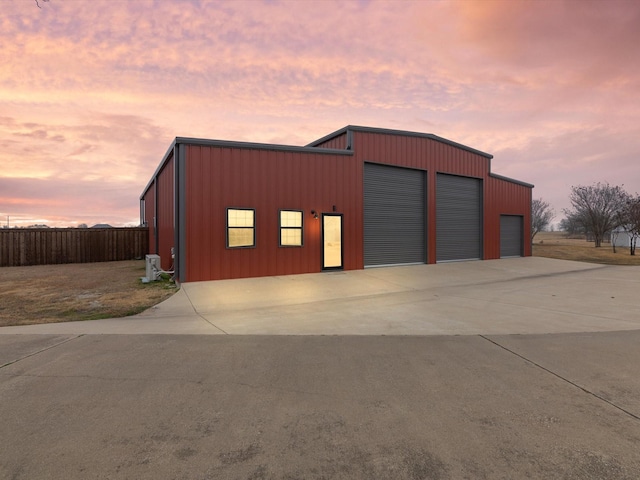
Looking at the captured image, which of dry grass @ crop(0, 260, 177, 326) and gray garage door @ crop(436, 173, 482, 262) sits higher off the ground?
gray garage door @ crop(436, 173, 482, 262)

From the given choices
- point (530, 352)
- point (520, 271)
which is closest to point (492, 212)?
point (520, 271)

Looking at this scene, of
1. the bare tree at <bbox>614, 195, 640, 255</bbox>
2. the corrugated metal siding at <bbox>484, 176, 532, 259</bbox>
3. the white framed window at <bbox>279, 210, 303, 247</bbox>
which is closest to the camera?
the white framed window at <bbox>279, 210, 303, 247</bbox>

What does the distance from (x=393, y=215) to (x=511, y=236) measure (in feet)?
34.6

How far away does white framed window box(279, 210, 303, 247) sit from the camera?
1312cm

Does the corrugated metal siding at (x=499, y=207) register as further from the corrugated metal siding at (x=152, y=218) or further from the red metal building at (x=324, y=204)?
the corrugated metal siding at (x=152, y=218)

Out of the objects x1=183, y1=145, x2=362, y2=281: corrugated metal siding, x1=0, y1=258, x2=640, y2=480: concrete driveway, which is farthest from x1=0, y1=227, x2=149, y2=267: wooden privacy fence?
x1=0, y1=258, x2=640, y2=480: concrete driveway

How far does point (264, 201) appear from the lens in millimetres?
12688

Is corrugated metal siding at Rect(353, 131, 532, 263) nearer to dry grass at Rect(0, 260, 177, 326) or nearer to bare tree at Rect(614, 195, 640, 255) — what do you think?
dry grass at Rect(0, 260, 177, 326)

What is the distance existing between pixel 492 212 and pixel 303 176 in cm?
1279

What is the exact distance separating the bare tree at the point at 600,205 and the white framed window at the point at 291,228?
36.2 m

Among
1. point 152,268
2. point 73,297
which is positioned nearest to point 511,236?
point 152,268

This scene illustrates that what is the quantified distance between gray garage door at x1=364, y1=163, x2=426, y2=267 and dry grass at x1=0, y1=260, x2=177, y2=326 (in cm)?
856

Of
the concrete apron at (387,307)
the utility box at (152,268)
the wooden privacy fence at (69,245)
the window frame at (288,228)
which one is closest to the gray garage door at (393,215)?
the concrete apron at (387,307)

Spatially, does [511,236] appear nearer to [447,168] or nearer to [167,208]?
[447,168]
